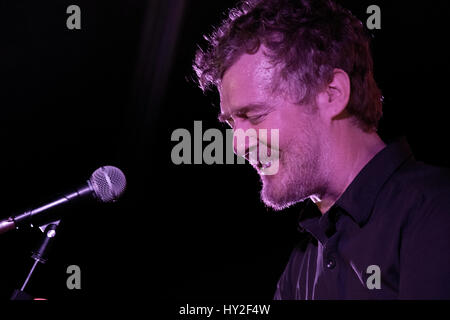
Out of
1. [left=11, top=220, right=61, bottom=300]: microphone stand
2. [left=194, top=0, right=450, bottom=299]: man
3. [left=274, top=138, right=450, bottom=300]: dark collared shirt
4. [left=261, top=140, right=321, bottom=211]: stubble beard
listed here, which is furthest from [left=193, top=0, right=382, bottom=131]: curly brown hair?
[left=11, top=220, right=61, bottom=300]: microphone stand

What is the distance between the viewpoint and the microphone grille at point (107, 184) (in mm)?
1383

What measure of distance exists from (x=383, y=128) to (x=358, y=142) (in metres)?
1.02

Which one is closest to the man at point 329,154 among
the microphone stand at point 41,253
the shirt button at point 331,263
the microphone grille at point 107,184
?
the shirt button at point 331,263

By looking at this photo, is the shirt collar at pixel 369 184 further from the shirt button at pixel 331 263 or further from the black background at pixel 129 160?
the black background at pixel 129 160

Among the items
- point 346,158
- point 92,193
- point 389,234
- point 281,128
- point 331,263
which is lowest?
point 331,263

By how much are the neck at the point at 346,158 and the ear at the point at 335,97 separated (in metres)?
0.10

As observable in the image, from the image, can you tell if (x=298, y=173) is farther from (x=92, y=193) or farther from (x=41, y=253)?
(x=41, y=253)

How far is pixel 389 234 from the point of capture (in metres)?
1.26

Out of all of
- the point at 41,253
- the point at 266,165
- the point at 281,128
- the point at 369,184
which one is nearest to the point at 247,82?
the point at 281,128

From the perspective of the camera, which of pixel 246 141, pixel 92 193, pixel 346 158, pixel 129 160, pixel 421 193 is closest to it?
pixel 421 193

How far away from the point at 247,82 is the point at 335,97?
0.36m

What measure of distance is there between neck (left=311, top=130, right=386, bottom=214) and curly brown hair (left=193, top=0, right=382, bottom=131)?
9 centimetres

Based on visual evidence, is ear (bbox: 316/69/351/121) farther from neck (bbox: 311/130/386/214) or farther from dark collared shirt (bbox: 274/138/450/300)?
dark collared shirt (bbox: 274/138/450/300)

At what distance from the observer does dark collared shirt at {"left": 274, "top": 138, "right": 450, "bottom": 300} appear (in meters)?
1.07
